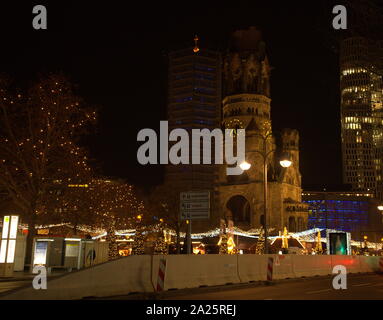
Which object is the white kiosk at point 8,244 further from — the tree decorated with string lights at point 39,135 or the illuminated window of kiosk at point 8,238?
the tree decorated with string lights at point 39,135

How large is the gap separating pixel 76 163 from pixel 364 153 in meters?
176

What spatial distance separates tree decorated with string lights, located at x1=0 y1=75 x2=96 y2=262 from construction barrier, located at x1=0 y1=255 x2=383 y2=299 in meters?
14.8

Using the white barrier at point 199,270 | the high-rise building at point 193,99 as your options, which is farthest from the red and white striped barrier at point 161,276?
the high-rise building at point 193,99

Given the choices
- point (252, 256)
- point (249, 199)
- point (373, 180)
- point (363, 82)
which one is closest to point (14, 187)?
point (252, 256)

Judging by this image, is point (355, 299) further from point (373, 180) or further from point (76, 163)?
point (373, 180)

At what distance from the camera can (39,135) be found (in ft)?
108

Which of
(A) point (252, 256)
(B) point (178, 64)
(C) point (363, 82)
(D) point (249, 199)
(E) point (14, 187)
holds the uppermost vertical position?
(C) point (363, 82)

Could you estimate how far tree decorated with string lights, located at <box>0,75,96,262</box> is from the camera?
32.2m

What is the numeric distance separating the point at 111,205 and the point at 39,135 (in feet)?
56.4

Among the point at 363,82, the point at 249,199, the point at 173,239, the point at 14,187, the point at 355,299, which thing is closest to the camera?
the point at 355,299

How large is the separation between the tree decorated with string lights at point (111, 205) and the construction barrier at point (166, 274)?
51.6 feet

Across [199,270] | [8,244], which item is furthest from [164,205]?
[199,270]

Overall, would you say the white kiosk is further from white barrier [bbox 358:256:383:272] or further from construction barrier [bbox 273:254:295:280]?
white barrier [bbox 358:256:383:272]
